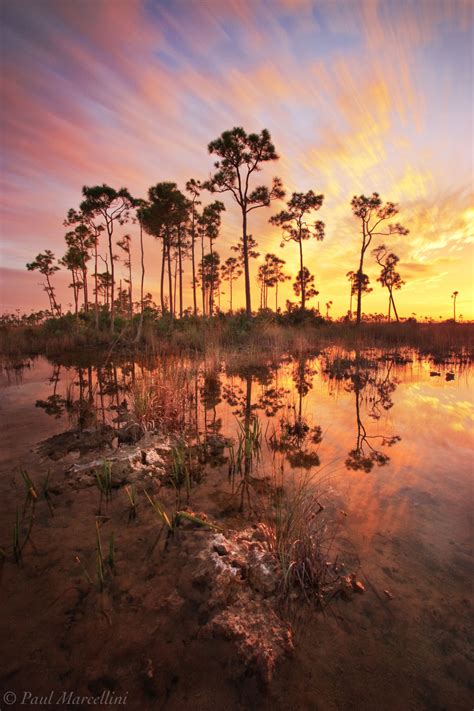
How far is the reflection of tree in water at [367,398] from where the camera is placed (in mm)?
4211

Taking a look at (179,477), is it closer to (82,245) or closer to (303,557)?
(303,557)

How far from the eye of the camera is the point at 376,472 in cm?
380

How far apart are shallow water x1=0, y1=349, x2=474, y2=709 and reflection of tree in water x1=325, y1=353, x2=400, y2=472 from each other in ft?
0.10

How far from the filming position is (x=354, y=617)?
6.08 feet

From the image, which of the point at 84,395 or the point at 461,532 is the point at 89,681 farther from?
the point at 84,395

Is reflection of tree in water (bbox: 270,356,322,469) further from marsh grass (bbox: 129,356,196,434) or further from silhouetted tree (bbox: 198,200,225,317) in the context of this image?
silhouetted tree (bbox: 198,200,225,317)

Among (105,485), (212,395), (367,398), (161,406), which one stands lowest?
(105,485)

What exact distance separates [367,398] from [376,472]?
13.1 ft

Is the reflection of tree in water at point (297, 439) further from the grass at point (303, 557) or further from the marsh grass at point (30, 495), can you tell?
the marsh grass at point (30, 495)

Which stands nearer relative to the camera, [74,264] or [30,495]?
[30,495]

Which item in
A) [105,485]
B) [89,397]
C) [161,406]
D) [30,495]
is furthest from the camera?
[89,397]

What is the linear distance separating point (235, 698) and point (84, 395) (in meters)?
7.53

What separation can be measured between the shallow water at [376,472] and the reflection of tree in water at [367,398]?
31 mm

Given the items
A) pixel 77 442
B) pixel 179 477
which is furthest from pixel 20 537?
pixel 77 442
